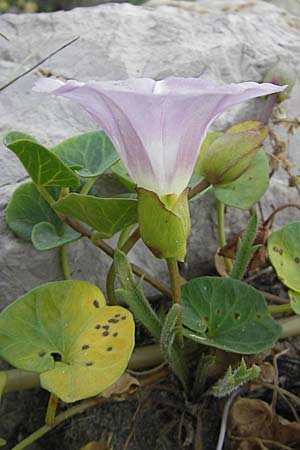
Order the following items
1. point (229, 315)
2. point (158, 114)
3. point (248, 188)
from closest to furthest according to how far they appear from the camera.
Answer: point (158, 114) < point (229, 315) < point (248, 188)

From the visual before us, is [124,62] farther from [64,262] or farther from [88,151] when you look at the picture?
[64,262]

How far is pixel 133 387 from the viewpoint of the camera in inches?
35.8

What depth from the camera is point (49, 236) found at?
0.90 m

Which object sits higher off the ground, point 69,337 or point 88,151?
point 88,151

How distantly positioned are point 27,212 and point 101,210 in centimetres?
19

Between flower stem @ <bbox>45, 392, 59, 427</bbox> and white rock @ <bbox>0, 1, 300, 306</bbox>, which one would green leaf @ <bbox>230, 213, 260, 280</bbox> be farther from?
flower stem @ <bbox>45, 392, 59, 427</bbox>

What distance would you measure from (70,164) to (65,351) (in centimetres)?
28

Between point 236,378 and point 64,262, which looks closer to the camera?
point 236,378

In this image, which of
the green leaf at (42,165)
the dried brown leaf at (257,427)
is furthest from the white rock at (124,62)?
the dried brown leaf at (257,427)

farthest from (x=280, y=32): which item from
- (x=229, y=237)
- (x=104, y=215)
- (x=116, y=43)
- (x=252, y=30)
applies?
(x=104, y=215)

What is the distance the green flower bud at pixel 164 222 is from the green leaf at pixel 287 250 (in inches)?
9.1

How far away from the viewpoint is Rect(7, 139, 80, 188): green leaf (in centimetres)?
78

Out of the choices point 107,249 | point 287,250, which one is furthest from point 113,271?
point 287,250

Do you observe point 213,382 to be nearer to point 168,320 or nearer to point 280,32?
point 168,320
